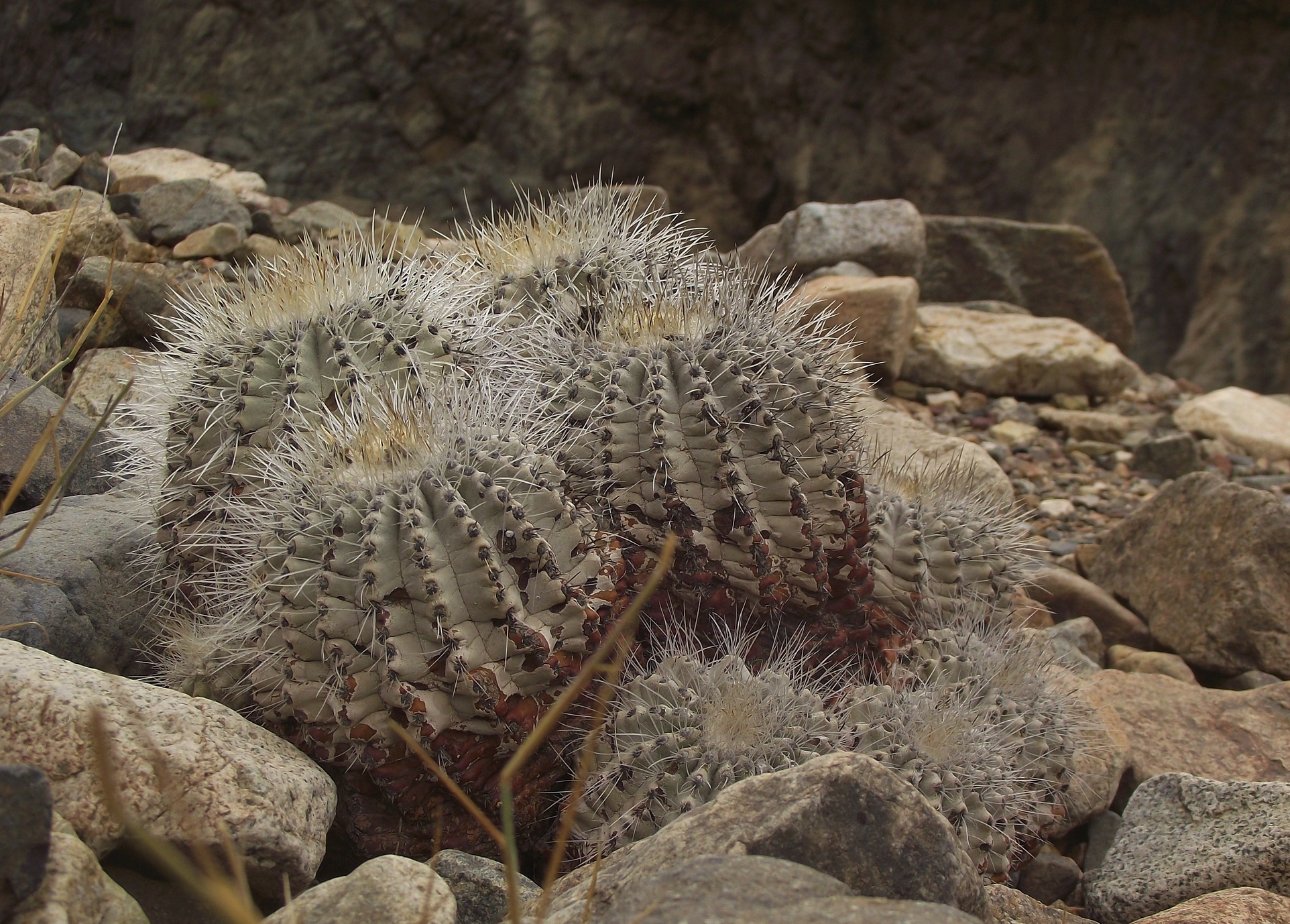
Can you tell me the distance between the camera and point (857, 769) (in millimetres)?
2010

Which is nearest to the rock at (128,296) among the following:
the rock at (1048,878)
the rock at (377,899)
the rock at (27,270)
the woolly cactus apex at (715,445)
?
the rock at (27,270)

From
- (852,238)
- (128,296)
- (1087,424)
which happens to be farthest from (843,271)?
(128,296)

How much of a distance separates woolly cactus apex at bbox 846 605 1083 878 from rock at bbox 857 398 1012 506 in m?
0.46

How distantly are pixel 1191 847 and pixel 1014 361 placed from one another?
3.96m

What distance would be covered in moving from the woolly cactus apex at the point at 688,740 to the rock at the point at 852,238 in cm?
433

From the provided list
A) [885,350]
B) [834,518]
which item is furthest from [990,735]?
Answer: [885,350]

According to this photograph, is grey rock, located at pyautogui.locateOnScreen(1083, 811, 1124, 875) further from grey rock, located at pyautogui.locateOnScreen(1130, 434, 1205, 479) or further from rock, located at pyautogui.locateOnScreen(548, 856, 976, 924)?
grey rock, located at pyautogui.locateOnScreen(1130, 434, 1205, 479)

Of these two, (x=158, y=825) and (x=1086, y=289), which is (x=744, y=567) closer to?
(x=158, y=825)

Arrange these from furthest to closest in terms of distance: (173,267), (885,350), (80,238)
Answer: (885,350) < (173,267) < (80,238)

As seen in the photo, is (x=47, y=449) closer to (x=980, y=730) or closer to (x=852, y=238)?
(x=980, y=730)

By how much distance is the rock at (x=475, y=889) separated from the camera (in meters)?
2.18

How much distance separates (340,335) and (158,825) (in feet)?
3.84

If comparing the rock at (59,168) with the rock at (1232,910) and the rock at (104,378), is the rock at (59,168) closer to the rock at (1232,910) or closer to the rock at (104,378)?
the rock at (104,378)

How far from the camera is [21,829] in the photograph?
1663mm
